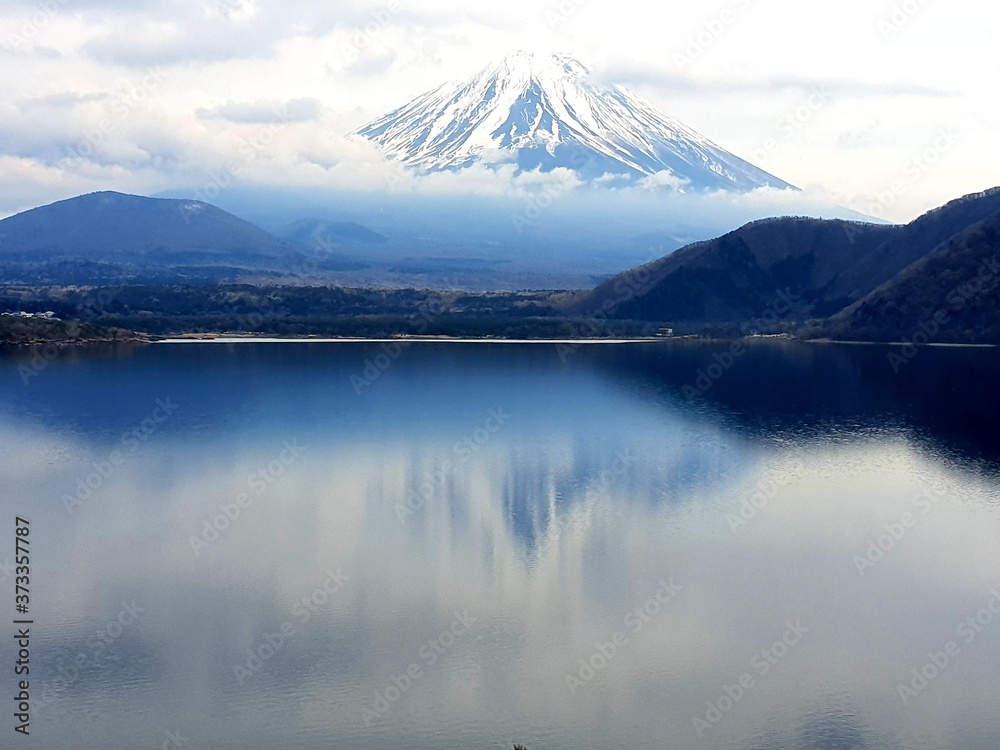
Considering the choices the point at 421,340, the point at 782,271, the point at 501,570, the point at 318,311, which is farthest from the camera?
the point at 318,311

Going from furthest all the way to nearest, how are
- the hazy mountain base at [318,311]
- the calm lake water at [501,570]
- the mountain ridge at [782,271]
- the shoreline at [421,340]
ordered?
the mountain ridge at [782,271] < the hazy mountain base at [318,311] < the shoreline at [421,340] < the calm lake water at [501,570]

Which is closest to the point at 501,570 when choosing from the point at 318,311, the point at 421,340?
the point at 421,340

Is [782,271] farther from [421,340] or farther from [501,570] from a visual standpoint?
[501,570]

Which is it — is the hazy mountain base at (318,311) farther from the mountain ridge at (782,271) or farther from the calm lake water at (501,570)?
the calm lake water at (501,570)

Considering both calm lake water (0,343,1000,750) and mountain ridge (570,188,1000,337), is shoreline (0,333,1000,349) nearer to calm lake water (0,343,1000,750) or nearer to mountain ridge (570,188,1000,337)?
mountain ridge (570,188,1000,337)

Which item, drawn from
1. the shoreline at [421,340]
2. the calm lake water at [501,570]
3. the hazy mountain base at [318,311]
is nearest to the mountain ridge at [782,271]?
the hazy mountain base at [318,311]

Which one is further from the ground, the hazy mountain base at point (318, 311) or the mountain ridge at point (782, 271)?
the mountain ridge at point (782, 271)

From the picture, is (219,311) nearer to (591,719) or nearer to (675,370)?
(675,370)

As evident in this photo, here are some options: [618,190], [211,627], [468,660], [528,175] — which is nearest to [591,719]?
[468,660]

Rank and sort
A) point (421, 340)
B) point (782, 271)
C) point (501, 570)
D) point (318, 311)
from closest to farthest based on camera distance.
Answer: point (501, 570)
point (421, 340)
point (782, 271)
point (318, 311)
